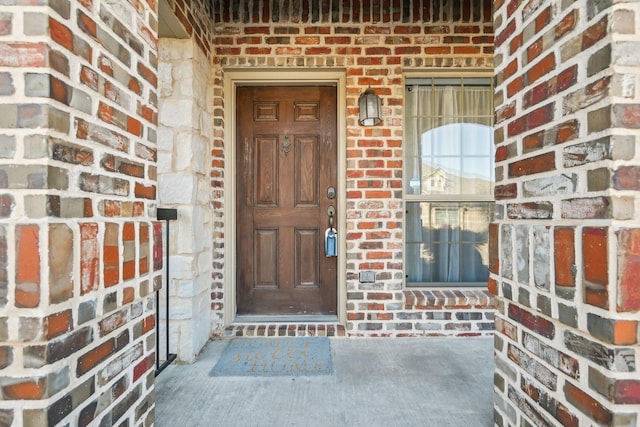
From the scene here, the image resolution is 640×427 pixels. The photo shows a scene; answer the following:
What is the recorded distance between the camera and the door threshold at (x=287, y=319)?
2824mm

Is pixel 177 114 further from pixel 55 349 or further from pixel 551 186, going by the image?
pixel 551 186

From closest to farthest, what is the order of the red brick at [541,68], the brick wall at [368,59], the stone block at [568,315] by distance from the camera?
1. the stone block at [568,315]
2. the red brick at [541,68]
3. the brick wall at [368,59]

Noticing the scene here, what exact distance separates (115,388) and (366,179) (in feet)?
6.80

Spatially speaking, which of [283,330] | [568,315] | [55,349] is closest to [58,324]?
[55,349]

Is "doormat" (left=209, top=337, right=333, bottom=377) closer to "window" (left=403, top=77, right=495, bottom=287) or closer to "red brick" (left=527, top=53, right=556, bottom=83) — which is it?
"window" (left=403, top=77, right=495, bottom=287)

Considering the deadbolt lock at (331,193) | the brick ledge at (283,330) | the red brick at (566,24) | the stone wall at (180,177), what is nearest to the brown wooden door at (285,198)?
the deadbolt lock at (331,193)

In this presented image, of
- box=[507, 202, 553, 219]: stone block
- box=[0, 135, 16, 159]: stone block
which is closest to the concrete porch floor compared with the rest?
box=[507, 202, 553, 219]: stone block

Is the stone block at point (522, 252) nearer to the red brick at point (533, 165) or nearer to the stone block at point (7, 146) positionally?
the red brick at point (533, 165)

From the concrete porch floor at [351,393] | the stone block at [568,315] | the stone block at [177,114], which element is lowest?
the concrete porch floor at [351,393]

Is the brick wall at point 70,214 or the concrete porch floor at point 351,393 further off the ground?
the brick wall at point 70,214

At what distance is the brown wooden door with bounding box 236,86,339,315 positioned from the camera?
286 cm

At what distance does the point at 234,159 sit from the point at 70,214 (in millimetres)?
1972

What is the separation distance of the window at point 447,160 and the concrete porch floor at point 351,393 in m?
0.81

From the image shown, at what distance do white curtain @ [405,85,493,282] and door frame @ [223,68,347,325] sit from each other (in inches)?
21.3
